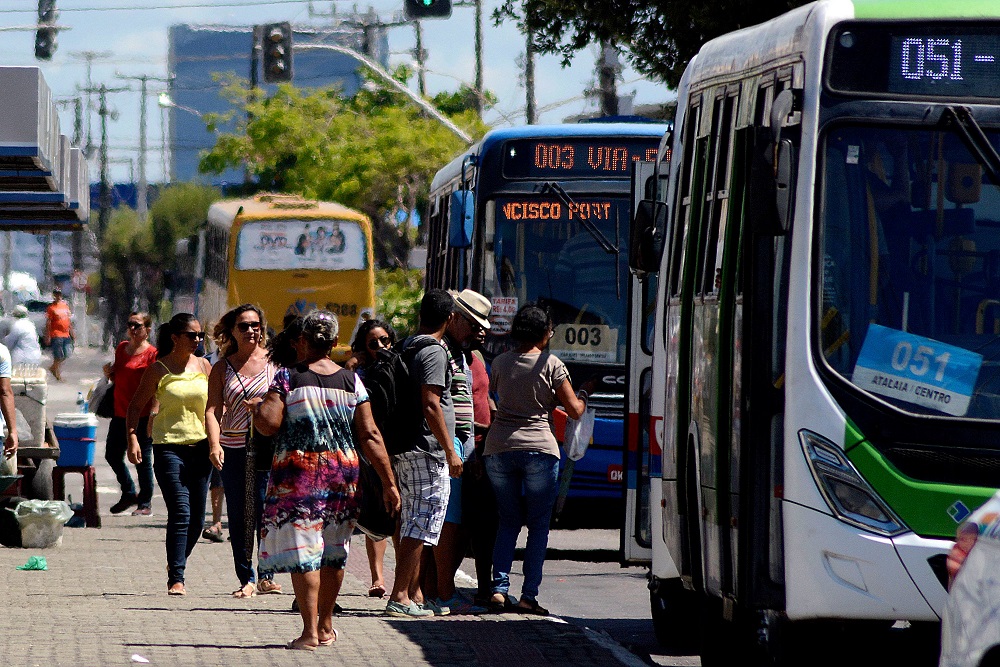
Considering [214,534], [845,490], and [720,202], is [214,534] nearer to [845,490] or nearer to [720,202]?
[720,202]

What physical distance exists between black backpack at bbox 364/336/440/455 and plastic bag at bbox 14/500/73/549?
16.5 ft

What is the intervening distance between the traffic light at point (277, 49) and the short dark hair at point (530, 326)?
1819 centimetres

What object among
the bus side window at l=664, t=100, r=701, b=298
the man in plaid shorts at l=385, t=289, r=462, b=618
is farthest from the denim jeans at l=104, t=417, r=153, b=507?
the bus side window at l=664, t=100, r=701, b=298

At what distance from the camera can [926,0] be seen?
745 cm

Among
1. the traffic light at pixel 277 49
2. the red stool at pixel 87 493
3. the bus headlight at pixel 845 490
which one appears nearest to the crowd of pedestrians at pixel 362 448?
the bus headlight at pixel 845 490

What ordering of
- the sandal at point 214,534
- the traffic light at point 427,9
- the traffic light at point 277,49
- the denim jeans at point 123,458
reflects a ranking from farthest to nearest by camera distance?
1. the traffic light at point 277,49
2. the traffic light at point 427,9
3. the denim jeans at point 123,458
4. the sandal at point 214,534

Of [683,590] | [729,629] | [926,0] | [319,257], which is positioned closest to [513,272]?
[683,590]

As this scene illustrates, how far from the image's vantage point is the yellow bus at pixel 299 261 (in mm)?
33156

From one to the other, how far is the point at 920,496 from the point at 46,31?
2566 centimetres

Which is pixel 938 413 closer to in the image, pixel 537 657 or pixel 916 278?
pixel 916 278

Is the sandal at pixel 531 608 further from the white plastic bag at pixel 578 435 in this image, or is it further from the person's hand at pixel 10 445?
the person's hand at pixel 10 445

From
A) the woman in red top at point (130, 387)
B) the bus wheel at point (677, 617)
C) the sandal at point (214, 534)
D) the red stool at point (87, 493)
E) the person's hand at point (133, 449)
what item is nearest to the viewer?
the bus wheel at point (677, 617)

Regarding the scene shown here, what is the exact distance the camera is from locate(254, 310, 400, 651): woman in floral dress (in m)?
9.16

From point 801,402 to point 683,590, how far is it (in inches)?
124
